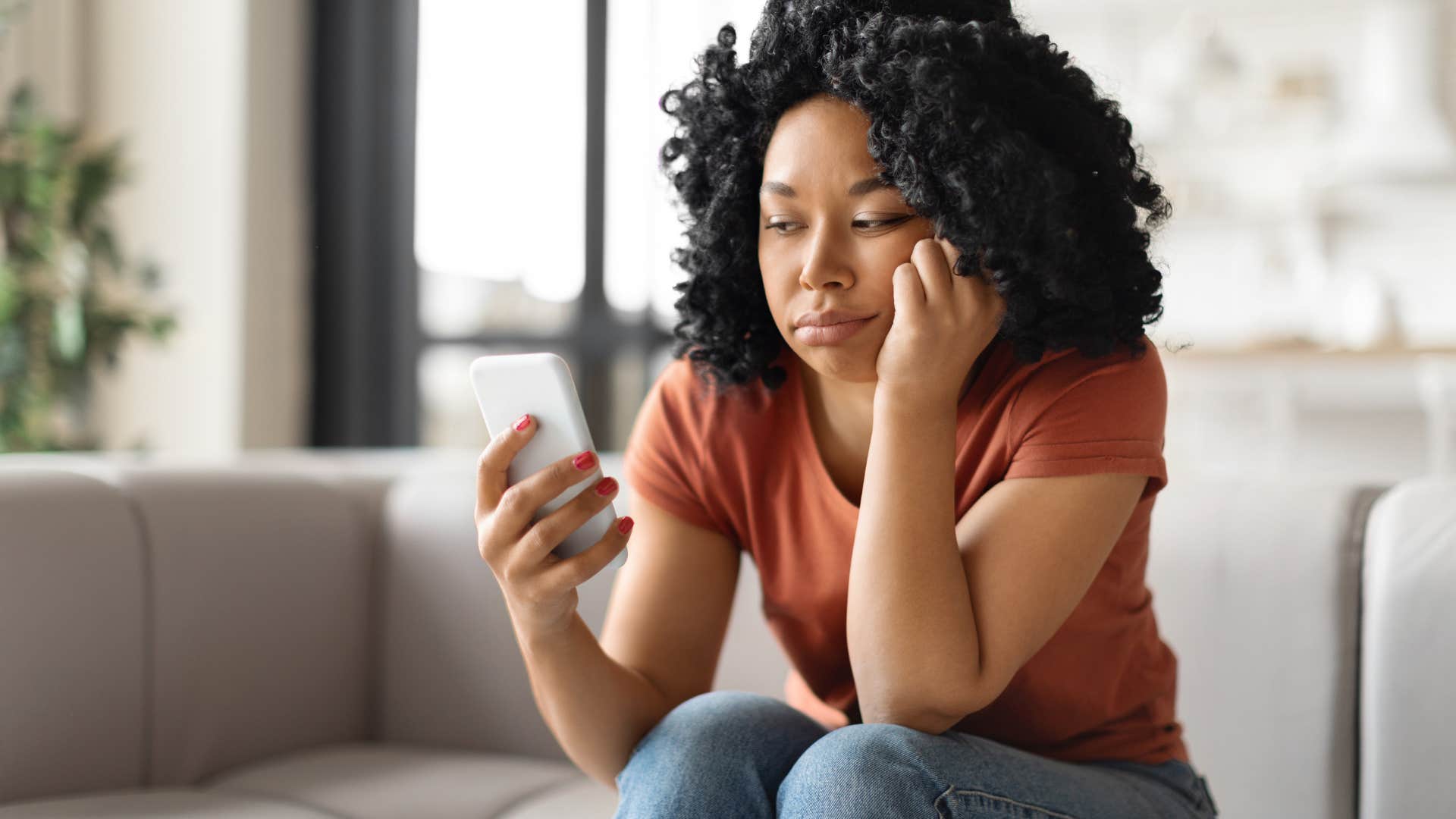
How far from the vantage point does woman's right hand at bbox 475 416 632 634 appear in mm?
944

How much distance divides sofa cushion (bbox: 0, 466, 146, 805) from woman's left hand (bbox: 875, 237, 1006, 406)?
36.5 inches

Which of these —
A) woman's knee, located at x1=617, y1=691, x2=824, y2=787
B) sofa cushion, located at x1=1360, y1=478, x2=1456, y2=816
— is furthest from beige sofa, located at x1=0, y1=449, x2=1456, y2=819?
woman's knee, located at x1=617, y1=691, x2=824, y2=787

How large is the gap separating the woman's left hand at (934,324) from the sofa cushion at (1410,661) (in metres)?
0.53

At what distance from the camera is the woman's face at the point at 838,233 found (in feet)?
3.15

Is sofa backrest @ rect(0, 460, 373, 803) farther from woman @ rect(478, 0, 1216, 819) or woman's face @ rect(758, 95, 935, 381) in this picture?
woman's face @ rect(758, 95, 935, 381)

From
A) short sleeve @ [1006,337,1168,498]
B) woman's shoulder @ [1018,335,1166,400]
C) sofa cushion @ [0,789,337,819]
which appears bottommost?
sofa cushion @ [0,789,337,819]

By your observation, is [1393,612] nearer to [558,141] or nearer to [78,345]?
[78,345]

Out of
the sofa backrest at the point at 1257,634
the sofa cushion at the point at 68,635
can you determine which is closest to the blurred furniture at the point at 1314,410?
the sofa backrest at the point at 1257,634

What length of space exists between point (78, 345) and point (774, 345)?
2148 mm

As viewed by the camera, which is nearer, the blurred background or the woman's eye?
the woman's eye

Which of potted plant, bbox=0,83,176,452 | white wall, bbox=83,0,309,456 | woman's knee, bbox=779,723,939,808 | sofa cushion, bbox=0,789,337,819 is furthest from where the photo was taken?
white wall, bbox=83,0,309,456

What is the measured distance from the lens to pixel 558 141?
13.1ft

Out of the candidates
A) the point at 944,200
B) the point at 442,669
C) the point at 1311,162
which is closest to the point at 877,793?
the point at 944,200

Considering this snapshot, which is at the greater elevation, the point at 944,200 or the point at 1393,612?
the point at 944,200
